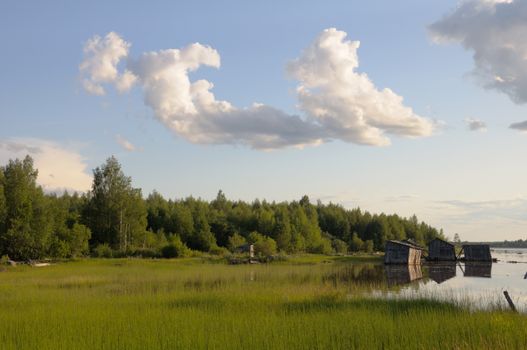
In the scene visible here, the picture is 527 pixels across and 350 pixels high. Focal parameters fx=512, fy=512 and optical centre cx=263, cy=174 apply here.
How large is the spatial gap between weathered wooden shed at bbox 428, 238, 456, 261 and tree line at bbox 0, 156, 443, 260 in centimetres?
2770

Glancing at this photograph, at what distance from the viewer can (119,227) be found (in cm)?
9525

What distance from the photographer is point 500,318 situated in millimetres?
18016

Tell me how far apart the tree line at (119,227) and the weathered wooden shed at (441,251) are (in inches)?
1091

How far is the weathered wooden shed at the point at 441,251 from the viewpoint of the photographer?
84.1m

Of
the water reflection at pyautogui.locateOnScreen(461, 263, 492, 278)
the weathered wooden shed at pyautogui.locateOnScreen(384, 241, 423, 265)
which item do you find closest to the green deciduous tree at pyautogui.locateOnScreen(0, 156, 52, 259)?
the weathered wooden shed at pyautogui.locateOnScreen(384, 241, 423, 265)

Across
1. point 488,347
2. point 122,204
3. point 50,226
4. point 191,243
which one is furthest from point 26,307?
point 191,243

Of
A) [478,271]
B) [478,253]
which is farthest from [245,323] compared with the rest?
[478,253]

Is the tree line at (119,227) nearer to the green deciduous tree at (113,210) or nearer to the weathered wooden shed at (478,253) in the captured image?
the green deciduous tree at (113,210)

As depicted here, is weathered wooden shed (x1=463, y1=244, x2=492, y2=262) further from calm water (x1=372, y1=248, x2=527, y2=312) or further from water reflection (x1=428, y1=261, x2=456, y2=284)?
calm water (x1=372, y1=248, x2=527, y2=312)

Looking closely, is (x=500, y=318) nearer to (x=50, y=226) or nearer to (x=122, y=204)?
(x=50, y=226)

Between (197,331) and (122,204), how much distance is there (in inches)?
3194

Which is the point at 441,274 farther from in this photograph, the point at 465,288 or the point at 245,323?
the point at 245,323

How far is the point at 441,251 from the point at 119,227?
57458 mm

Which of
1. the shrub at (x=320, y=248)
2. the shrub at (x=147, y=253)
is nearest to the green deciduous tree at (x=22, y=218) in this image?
the shrub at (x=147, y=253)
